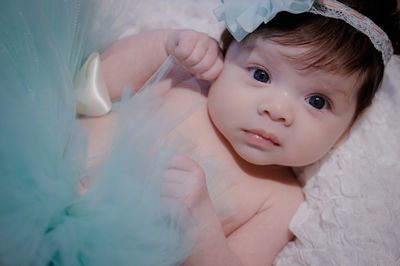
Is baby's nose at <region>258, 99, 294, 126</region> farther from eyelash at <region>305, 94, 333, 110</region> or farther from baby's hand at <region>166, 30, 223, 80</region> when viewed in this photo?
baby's hand at <region>166, 30, 223, 80</region>

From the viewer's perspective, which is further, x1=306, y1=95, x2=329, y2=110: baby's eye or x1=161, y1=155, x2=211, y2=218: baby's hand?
x1=306, y1=95, x2=329, y2=110: baby's eye

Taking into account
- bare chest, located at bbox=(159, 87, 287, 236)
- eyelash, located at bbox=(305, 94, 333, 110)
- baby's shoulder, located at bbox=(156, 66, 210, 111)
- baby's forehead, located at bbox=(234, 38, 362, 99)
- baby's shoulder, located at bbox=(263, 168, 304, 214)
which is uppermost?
baby's forehead, located at bbox=(234, 38, 362, 99)

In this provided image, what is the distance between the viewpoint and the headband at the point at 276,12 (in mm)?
1091

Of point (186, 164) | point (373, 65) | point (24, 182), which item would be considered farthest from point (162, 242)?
point (373, 65)

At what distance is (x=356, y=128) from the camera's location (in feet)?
4.70

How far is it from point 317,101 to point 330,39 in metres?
0.20

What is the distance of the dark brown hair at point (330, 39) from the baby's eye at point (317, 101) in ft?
0.36

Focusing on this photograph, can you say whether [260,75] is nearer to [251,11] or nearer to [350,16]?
[251,11]

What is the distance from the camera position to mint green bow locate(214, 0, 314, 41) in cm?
109

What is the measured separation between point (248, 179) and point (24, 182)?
760 millimetres

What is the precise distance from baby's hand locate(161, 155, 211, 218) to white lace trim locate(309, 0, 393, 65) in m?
0.59

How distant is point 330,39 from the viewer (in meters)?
1.13

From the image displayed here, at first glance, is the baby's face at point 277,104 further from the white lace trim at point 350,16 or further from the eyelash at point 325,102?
the white lace trim at point 350,16

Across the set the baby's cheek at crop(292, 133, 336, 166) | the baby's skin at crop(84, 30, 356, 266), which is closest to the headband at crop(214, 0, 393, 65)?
the baby's skin at crop(84, 30, 356, 266)
